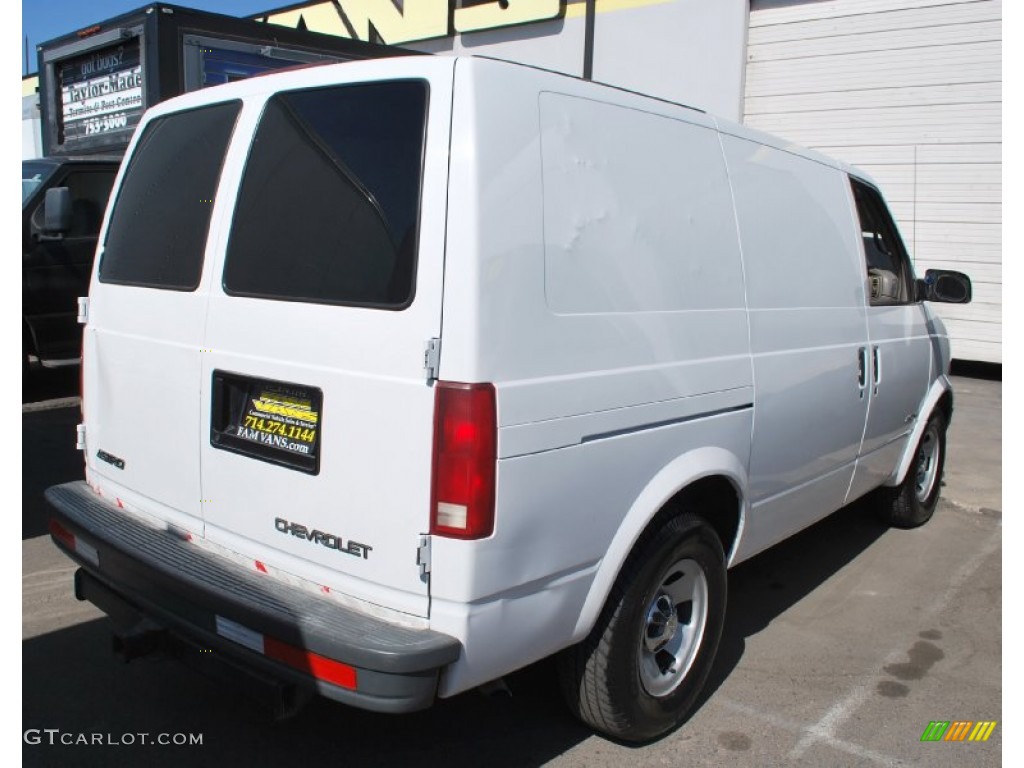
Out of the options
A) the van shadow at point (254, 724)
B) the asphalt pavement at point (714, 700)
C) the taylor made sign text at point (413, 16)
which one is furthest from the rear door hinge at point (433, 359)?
the taylor made sign text at point (413, 16)

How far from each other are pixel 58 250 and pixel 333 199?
6236 mm

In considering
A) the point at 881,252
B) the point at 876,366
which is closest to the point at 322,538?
the point at 876,366

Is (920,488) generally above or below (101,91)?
below

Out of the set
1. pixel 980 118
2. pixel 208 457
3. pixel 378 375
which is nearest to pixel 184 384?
pixel 208 457

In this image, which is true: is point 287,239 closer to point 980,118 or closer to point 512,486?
point 512,486

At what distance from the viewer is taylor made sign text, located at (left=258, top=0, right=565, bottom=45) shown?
15070 millimetres

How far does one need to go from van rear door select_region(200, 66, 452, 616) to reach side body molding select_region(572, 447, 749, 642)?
614 mm

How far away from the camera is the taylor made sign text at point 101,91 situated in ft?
22.5

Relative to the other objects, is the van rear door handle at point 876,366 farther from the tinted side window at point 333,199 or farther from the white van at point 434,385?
the tinted side window at point 333,199

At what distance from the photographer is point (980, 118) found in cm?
1138

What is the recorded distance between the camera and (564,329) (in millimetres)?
2611

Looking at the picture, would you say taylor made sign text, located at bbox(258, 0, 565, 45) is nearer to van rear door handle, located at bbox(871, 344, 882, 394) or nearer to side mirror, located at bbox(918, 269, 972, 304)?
side mirror, located at bbox(918, 269, 972, 304)

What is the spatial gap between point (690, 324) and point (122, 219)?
2.29 metres

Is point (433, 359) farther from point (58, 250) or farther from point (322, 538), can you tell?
point (58, 250)
